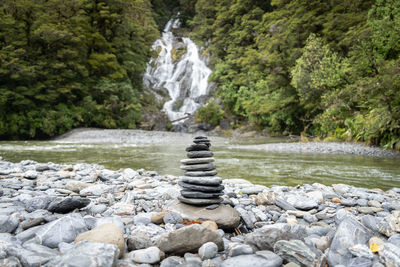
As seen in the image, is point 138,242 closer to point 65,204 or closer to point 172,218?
point 172,218

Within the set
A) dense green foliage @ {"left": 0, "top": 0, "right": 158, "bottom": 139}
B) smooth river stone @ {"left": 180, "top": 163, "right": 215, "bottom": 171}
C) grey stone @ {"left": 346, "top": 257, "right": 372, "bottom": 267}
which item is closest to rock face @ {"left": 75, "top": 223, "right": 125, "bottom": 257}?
smooth river stone @ {"left": 180, "top": 163, "right": 215, "bottom": 171}

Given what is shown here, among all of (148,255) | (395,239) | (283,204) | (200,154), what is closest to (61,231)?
(148,255)

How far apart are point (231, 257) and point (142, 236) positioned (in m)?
0.69

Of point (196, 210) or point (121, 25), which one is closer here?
point (196, 210)

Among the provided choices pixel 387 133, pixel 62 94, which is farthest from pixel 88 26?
pixel 387 133

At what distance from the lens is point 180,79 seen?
2856 cm

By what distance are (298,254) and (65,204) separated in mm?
2131

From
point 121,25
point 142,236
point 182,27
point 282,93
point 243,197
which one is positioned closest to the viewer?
point 142,236

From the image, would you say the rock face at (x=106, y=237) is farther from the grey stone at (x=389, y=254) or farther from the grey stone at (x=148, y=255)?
the grey stone at (x=389, y=254)

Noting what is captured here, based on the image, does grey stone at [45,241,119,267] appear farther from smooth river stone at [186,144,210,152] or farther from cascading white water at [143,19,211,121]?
cascading white water at [143,19,211,121]

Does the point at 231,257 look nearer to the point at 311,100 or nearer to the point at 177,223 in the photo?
the point at 177,223

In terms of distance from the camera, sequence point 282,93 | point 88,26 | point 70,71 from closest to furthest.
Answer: point 282,93 < point 70,71 < point 88,26

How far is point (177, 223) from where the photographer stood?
2.38m

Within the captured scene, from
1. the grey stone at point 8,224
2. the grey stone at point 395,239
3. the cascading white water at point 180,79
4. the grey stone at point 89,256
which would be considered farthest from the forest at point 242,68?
the grey stone at point 8,224
